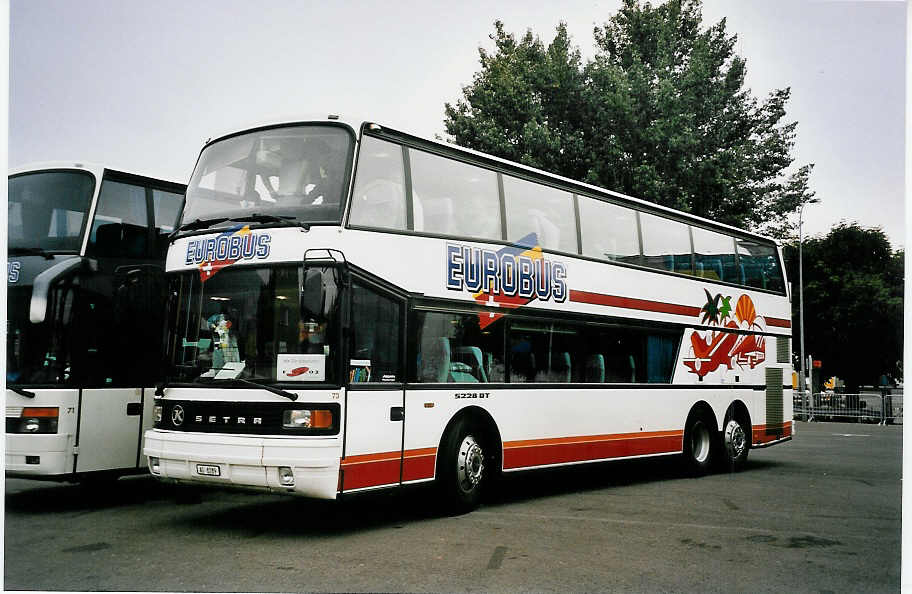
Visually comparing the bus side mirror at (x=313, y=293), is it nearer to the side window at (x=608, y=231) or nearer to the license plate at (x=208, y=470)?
the license plate at (x=208, y=470)

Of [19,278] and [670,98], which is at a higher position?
[670,98]

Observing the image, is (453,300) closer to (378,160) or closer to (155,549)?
(378,160)

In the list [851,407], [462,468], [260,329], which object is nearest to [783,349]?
[462,468]

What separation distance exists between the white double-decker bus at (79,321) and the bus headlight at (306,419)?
2263 mm

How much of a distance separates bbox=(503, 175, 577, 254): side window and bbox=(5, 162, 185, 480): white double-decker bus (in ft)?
13.2

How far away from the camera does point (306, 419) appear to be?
830 centimetres

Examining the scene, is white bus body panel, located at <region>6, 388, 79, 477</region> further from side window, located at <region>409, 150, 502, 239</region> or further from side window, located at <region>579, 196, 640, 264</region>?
side window, located at <region>579, 196, 640, 264</region>

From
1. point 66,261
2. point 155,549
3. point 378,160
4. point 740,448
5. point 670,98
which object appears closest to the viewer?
point 155,549

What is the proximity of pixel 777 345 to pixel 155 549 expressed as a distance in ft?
36.8

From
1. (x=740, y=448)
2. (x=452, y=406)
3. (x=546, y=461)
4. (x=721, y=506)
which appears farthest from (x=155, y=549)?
(x=740, y=448)

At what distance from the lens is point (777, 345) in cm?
1589

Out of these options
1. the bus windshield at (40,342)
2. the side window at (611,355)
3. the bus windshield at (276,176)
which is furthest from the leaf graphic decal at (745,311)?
the bus windshield at (40,342)

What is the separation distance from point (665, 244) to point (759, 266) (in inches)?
117

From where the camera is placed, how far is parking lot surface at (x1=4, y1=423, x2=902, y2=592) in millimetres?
7039
